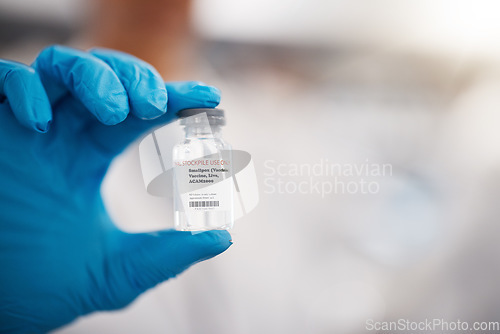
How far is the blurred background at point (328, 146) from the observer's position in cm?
120

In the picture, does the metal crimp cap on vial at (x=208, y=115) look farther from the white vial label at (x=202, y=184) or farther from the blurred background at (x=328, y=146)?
the blurred background at (x=328, y=146)

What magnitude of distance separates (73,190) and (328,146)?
905 mm

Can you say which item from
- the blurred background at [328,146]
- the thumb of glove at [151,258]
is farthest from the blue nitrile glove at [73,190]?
the blurred background at [328,146]

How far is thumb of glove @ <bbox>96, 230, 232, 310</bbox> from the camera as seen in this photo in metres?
0.70

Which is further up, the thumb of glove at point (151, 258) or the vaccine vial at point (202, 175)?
the vaccine vial at point (202, 175)

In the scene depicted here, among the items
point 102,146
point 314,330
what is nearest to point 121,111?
point 102,146

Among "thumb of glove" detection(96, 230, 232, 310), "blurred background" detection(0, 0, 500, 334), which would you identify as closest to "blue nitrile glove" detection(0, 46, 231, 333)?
"thumb of glove" detection(96, 230, 232, 310)

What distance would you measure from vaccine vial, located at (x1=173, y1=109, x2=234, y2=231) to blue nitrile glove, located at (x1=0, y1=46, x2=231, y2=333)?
0.15 ft

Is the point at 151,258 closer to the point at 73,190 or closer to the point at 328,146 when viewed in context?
the point at 73,190

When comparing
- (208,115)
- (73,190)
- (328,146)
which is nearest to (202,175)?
(208,115)

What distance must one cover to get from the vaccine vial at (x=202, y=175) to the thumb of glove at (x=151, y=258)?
41mm

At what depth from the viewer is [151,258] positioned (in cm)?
77

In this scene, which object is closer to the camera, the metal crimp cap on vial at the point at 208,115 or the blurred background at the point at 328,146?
the metal crimp cap on vial at the point at 208,115

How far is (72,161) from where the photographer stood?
2.71ft
